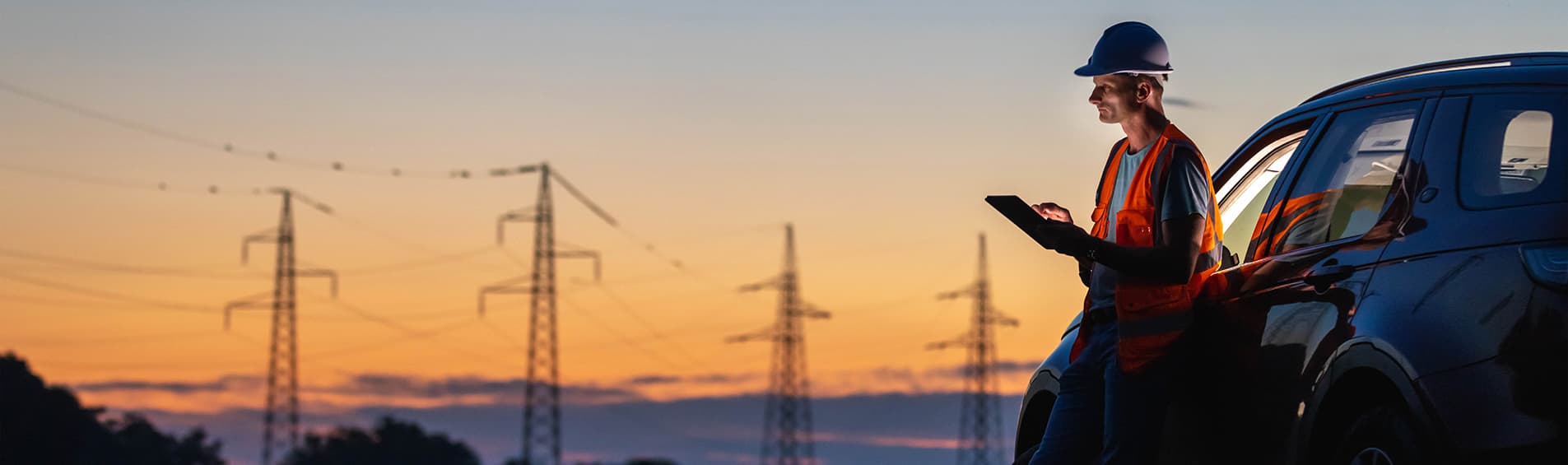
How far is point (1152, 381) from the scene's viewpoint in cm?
777

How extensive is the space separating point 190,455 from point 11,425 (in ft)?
70.3

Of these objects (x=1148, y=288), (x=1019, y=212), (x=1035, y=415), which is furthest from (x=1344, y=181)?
(x=1035, y=415)

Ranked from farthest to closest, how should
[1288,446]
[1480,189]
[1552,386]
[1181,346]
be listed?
[1181,346] < [1288,446] < [1480,189] < [1552,386]

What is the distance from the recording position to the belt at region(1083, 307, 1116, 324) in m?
7.97

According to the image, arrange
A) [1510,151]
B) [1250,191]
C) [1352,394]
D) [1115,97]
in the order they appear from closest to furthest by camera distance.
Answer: [1510,151] → [1352,394] → [1115,97] → [1250,191]

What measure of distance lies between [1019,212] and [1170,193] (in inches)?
18.1

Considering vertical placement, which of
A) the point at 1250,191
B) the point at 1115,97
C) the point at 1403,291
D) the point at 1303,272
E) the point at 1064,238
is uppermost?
the point at 1115,97

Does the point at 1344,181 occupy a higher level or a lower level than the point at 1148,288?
higher

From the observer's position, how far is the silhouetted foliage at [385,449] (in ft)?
463

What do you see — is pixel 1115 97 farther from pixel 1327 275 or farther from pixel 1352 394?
pixel 1352 394

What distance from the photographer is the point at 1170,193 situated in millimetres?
7500

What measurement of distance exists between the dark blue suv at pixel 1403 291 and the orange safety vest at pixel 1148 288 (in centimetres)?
20

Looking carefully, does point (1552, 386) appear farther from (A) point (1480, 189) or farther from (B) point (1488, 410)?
(A) point (1480, 189)

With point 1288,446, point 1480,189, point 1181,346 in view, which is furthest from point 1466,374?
point 1181,346
